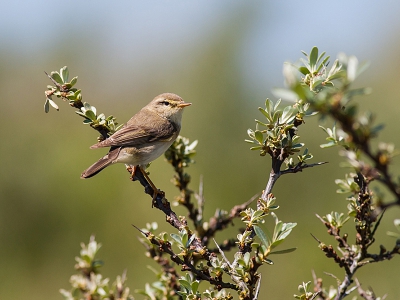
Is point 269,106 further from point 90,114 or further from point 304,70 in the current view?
point 90,114

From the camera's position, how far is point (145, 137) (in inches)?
202

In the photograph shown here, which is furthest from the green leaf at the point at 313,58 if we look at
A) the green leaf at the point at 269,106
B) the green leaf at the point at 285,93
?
the green leaf at the point at 285,93

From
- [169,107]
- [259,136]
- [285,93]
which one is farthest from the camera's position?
[169,107]

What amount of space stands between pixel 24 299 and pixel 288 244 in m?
4.15

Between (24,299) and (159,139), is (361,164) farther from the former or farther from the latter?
(24,299)

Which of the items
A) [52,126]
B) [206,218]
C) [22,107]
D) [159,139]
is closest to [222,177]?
[206,218]

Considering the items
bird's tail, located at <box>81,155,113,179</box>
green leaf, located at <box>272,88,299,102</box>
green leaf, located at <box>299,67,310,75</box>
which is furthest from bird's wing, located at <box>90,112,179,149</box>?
green leaf, located at <box>272,88,299,102</box>

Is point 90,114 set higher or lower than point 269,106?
higher

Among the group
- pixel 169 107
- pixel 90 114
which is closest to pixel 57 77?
pixel 90 114

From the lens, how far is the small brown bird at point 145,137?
442cm

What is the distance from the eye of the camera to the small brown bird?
4418 mm

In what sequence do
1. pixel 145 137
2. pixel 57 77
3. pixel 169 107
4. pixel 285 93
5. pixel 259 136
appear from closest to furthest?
pixel 285 93 < pixel 259 136 < pixel 57 77 < pixel 145 137 < pixel 169 107

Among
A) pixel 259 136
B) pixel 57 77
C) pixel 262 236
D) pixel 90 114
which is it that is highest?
pixel 57 77

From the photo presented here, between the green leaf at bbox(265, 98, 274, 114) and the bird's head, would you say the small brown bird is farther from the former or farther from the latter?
the green leaf at bbox(265, 98, 274, 114)
